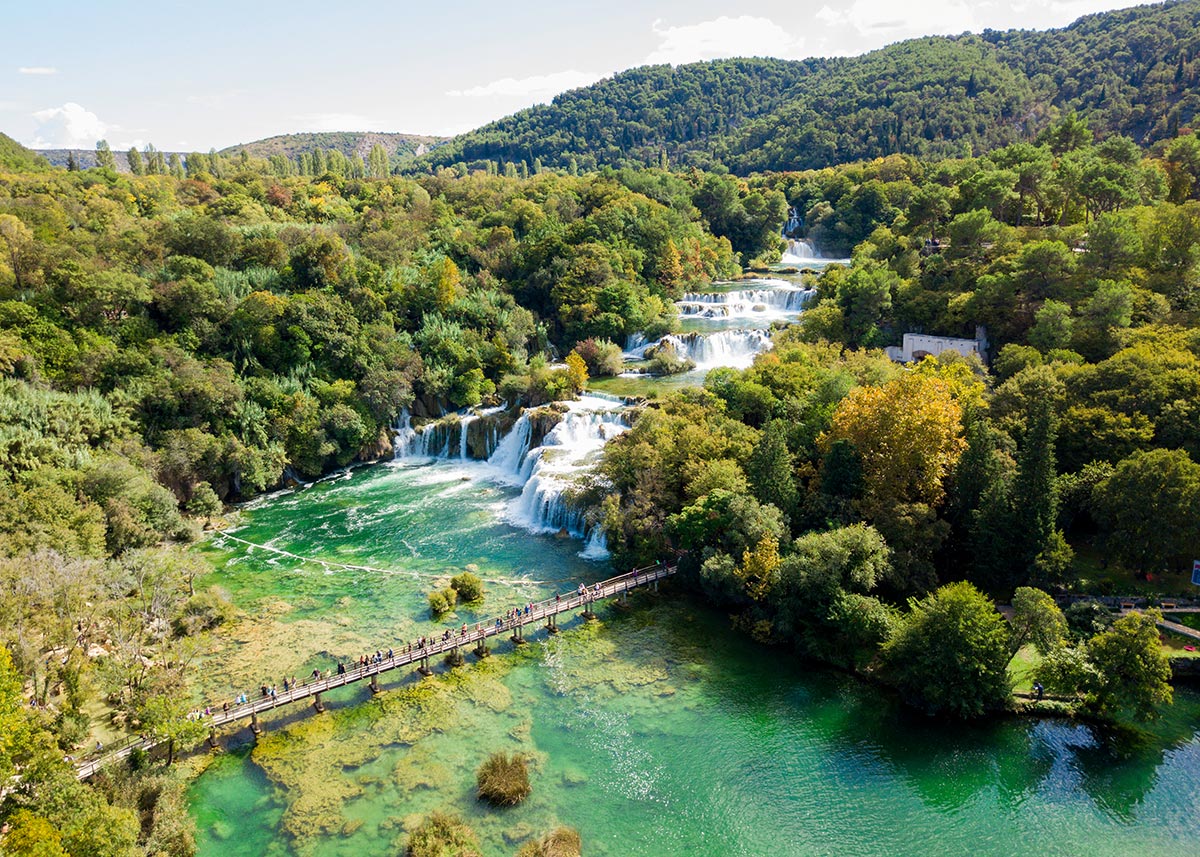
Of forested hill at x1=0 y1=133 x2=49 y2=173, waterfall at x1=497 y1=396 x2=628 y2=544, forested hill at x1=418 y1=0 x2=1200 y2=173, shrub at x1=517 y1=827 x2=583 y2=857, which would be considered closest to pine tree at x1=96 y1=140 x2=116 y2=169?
forested hill at x1=0 y1=133 x2=49 y2=173

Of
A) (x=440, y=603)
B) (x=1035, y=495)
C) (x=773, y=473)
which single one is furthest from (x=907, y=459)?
(x=440, y=603)

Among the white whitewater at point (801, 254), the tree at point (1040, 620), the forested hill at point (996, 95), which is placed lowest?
the tree at point (1040, 620)

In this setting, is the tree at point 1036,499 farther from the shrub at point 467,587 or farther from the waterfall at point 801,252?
the waterfall at point 801,252

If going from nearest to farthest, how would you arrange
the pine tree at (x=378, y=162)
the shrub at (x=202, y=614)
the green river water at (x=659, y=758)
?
1. the green river water at (x=659, y=758)
2. the shrub at (x=202, y=614)
3. the pine tree at (x=378, y=162)

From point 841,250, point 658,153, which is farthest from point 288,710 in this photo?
point 658,153

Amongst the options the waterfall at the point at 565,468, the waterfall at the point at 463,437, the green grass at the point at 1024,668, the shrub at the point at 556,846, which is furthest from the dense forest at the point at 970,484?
the waterfall at the point at 463,437

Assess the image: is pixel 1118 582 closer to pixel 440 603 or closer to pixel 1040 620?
pixel 1040 620

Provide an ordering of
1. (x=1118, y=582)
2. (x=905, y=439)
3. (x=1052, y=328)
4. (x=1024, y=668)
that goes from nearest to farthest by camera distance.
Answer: (x=1024, y=668) < (x=1118, y=582) < (x=905, y=439) < (x=1052, y=328)
